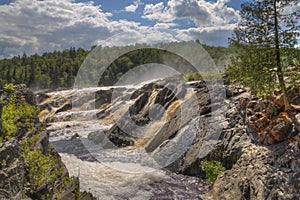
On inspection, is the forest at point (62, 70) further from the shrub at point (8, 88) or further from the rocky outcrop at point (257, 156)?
the shrub at point (8, 88)

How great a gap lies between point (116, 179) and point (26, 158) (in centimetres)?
653

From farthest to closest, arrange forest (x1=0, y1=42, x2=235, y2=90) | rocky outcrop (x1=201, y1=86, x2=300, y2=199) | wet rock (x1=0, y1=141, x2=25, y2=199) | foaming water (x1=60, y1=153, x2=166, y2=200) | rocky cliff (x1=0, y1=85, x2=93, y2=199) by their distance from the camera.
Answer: forest (x1=0, y1=42, x2=235, y2=90) < foaming water (x1=60, y1=153, x2=166, y2=200) < rocky outcrop (x1=201, y1=86, x2=300, y2=199) < rocky cliff (x1=0, y1=85, x2=93, y2=199) < wet rock (x1=0, y1=141, x2=25, y2=199)

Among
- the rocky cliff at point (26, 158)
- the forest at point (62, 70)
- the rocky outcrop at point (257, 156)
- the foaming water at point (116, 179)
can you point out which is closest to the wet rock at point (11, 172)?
the rocky cliff at point (26, 158)

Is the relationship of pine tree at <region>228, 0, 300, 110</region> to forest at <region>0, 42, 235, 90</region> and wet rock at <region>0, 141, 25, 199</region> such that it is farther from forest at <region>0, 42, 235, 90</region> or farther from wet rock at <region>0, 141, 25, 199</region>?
forest at <region>0, 42, 235, 90</region>

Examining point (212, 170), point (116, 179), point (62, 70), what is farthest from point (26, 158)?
point (62, 70)

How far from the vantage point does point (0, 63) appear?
119 metres

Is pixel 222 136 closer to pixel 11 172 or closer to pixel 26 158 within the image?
Answer: pixel 26 158

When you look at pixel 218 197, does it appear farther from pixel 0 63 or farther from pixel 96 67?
pixel 0 63

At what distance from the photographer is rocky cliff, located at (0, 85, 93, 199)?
25.5 ft

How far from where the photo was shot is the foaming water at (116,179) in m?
13.2

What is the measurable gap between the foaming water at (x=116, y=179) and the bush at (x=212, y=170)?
2.61 meters

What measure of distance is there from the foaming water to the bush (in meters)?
2.61

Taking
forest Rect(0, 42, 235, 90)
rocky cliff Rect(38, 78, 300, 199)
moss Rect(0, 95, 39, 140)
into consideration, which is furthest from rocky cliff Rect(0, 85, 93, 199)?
forest Rect(0, 42, 235, 90)

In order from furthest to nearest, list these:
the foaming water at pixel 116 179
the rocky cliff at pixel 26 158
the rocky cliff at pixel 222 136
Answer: the foaming water at pixel 116 179 → the rocky cliff at pixel 222 136 → the rocky cliff at pixel 26 158
